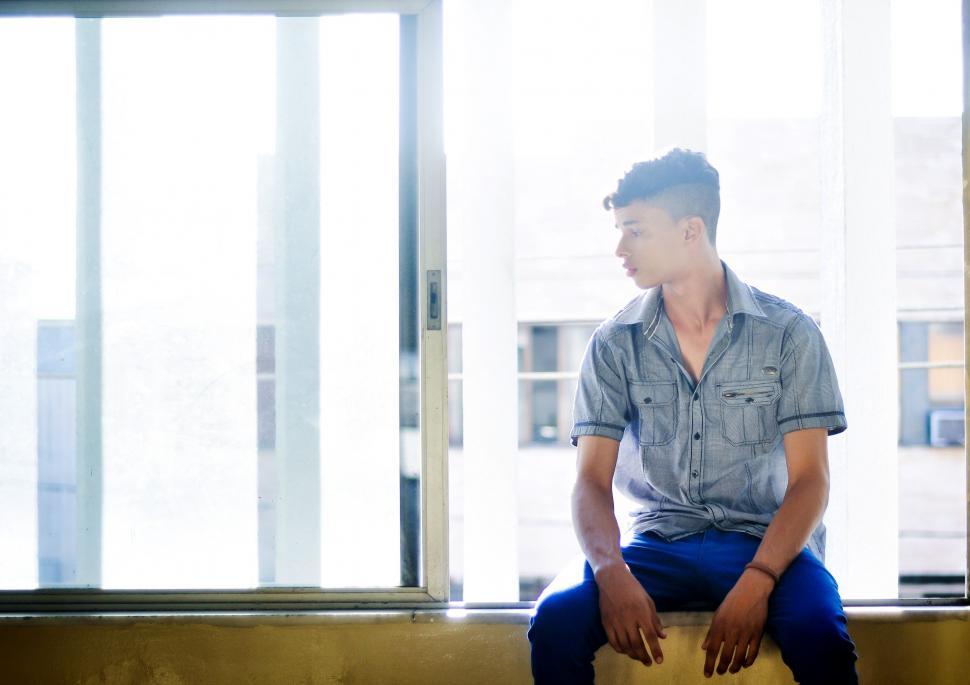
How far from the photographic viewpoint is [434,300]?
1874 mm

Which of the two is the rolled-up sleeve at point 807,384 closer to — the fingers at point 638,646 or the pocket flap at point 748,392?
the pocket flap at point 748,392

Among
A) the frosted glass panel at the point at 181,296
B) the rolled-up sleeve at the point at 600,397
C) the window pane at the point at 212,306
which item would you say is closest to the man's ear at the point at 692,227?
the rolled-up sleeve at the point at 600,397

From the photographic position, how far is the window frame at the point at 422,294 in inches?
73.7

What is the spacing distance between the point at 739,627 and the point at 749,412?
1.46ft

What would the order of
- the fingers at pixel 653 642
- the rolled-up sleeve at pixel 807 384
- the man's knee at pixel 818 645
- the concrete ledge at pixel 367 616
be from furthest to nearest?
the concrete ledge at pixel 367 616 < the rolled-up sleeve at pixel 807 384 < the fingers at pixel 653 642 < the man's knee at pixel 818 645

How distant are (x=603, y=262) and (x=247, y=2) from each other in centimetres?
715

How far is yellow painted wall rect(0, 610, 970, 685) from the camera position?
1.79 meters

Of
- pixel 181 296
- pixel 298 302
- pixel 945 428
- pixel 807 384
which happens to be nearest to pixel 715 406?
pixel 807 384

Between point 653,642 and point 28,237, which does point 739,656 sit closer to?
point 653,642

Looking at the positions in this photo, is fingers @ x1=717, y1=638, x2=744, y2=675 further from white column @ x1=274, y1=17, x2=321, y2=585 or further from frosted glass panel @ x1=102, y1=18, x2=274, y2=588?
frosted glass panel @ x1=102, y1=18, x2=274, y2=588

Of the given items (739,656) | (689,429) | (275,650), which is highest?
(689,429)

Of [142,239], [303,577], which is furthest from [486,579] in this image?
[142,239]

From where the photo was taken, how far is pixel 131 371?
1.94 meters

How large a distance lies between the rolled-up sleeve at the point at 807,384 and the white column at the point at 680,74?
0.66m
